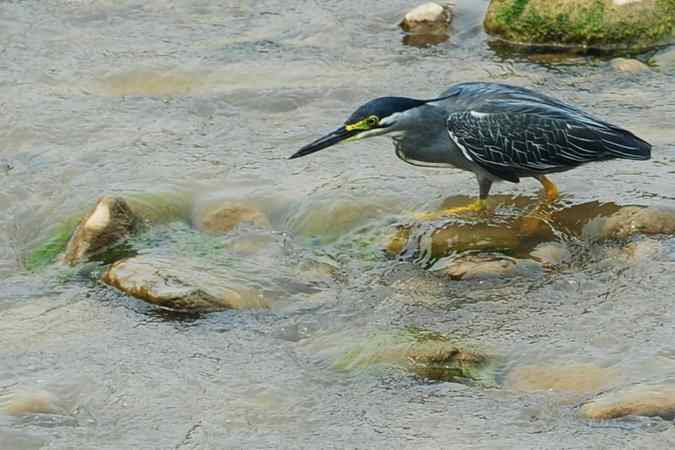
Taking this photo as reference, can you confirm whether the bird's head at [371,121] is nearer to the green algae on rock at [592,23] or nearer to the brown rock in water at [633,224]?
the brown rock in water at [633,224]

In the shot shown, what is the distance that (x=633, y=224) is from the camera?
7.21 meters

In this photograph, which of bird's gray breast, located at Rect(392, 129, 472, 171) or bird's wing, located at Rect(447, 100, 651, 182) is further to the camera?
bird's gray breast, located at Rect(392, 129, 472, 171)

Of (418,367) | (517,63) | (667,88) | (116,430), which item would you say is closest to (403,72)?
(517,63)

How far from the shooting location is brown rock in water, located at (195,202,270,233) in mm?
7648

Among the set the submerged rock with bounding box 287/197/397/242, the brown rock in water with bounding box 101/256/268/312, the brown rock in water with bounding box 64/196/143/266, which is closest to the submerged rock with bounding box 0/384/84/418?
the brown rock in water with bounding box 101/256/268/312

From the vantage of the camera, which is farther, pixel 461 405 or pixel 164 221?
pixel 164 221

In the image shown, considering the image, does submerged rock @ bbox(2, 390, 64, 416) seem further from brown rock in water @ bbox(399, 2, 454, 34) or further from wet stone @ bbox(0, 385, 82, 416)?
brown rock in water @ bbox(399, 2, 454, 34)

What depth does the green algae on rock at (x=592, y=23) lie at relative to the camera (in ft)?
33.1

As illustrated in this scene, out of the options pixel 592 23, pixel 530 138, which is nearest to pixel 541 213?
pixel 530 138

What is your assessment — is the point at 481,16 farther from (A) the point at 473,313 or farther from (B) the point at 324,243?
(A) the point at 473,313

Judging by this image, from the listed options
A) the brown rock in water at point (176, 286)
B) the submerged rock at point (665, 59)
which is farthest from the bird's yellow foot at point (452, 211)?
the submerged rock at point (665, 59)

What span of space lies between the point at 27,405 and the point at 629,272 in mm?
3069

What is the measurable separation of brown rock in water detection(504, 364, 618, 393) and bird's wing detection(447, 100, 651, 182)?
182cm

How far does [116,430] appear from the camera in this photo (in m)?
5.60
